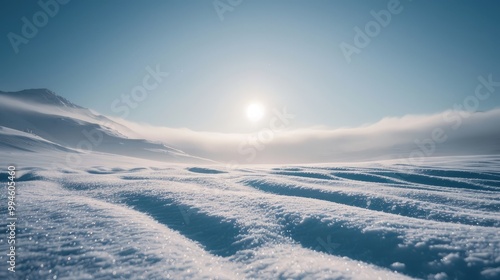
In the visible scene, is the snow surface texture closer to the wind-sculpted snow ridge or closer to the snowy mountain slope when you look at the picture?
the wind-sculpted snow ridge

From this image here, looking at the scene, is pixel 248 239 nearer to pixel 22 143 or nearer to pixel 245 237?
pixel 245 237

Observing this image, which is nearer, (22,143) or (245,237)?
(245,237)

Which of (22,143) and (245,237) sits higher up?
(22,143)

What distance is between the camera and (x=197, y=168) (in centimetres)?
1875

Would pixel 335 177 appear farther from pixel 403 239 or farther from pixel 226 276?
pixel 226 276

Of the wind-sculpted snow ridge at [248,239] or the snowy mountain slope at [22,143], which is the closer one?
the wind-sculpted snow ridge at [248,239]

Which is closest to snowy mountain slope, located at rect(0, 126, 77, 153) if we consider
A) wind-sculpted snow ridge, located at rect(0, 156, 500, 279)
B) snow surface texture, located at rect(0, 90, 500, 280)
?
snow surface texture, located at rect(0, 90, 500, 280)

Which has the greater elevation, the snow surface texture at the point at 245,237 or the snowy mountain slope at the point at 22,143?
the snowy mountain slope at the point at 22,143

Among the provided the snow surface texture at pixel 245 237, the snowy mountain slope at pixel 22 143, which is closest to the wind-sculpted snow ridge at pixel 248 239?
the snow surface texture at pixel 245 237

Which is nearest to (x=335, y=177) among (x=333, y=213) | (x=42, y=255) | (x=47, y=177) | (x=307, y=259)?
(x=333, y=213)

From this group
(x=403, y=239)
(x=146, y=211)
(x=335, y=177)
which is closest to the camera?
(x=403, y=239)

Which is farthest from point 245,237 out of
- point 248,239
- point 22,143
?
point 22,143

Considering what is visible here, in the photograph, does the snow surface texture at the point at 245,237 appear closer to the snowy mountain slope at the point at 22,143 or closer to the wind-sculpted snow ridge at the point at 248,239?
the wind-sculpted snow ridge at the point at 248,239

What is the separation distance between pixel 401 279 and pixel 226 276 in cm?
235
